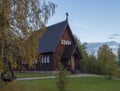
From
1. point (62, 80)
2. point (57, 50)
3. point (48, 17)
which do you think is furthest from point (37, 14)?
point (57, 50)

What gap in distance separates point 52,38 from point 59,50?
221cm

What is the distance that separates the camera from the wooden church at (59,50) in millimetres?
42375

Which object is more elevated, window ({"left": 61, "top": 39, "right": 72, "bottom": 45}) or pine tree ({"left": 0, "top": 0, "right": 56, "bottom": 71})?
window ({"left": 61, "top": 39, "right": 72, "bottom": 45})

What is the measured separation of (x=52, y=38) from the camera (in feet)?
143

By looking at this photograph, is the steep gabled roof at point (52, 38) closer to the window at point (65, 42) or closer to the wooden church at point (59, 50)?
the wooden church at point (59, 50)

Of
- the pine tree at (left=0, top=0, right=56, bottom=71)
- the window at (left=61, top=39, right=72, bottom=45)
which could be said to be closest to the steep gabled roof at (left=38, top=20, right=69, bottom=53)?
the window at (left=61, top=39, right=72, bottom=45)

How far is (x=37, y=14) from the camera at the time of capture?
43.1ft

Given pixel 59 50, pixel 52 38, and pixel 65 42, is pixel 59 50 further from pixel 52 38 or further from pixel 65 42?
pixel 52 38

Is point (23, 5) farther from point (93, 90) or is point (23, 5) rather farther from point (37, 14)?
point (93, 90)

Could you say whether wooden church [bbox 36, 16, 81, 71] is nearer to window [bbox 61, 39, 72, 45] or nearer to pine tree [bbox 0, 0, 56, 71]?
window [bbox 61, 39, 72, 45]

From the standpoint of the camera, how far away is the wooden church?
42.4 meters

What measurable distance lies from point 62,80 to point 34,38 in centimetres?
816

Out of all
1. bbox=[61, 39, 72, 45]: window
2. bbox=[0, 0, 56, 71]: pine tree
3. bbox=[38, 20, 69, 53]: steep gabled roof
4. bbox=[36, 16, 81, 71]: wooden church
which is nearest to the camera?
bbox=[0, 0, 56, 71]: pine tree

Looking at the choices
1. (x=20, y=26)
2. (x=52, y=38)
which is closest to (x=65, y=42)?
(x=52, y=38)
